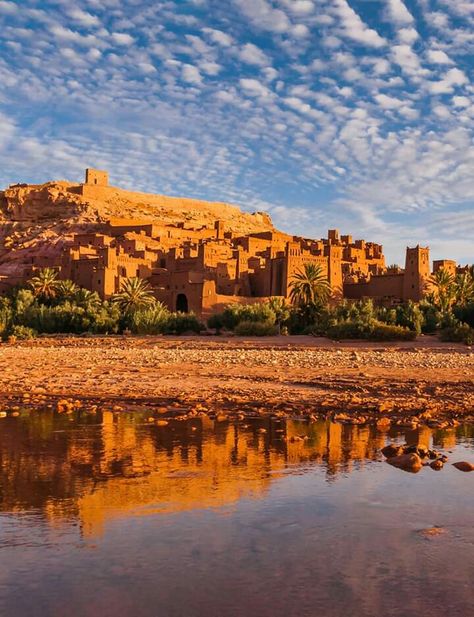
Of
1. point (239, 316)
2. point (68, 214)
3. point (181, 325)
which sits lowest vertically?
point (181, 325)

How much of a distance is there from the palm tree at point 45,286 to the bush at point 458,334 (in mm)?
30068

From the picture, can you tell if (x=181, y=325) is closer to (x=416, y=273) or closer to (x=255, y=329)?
(x=255, y=329)

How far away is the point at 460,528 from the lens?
5.53 metres

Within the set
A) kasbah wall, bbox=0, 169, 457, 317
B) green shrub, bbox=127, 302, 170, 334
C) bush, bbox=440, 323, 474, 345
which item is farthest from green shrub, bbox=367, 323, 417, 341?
kasbah wall, bbox=0, 169, 457, 317

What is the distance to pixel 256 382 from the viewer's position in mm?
15875

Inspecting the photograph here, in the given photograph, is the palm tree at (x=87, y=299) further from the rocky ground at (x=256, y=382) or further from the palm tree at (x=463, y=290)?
the palm tree at (x=463, y=290)

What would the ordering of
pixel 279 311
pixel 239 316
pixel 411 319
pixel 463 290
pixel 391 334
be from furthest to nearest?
pixel 463 290
pixel 279 311
pixel 239 316
pixel 411 319
pixel 391 334

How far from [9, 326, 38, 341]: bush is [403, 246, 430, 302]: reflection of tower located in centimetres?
2692

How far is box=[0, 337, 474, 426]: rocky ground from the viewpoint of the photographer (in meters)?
12.0

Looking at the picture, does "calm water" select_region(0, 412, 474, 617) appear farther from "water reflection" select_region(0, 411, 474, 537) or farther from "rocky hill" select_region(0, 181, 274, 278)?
"rocky hill" select_region(0, 181, 274, 278)

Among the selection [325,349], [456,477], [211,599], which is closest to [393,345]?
[325,349]

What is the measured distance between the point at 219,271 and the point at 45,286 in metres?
13.3

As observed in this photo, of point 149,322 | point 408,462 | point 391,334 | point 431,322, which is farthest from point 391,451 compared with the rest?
point 149,322

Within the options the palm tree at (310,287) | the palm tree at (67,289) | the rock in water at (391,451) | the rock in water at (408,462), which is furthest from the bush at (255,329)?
the rock in water at (408,462)
